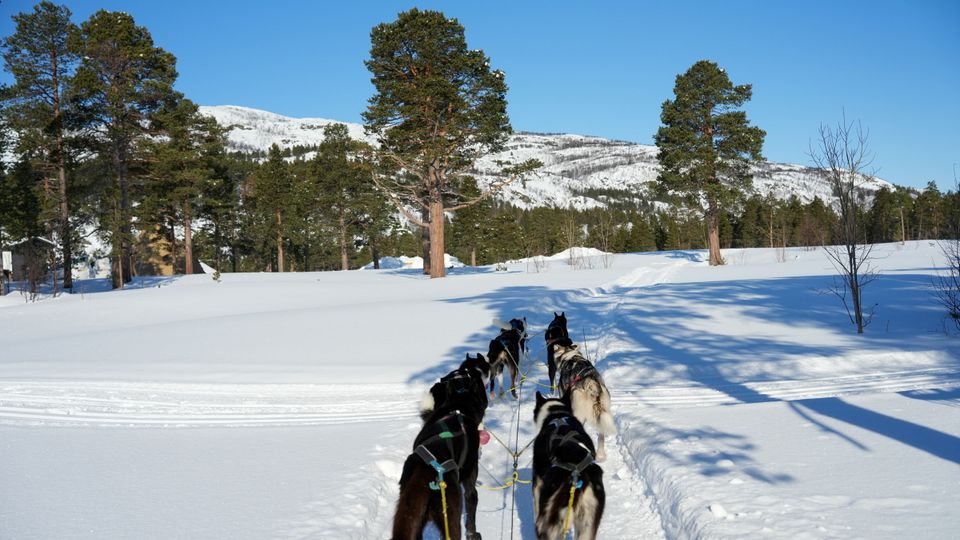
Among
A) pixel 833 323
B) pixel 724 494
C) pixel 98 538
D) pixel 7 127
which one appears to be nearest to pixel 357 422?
pixel 98 538

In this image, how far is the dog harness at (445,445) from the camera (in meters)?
3.36

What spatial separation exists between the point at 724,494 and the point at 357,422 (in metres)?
4.44

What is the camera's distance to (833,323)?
1209cm

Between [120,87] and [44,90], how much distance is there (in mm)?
4171

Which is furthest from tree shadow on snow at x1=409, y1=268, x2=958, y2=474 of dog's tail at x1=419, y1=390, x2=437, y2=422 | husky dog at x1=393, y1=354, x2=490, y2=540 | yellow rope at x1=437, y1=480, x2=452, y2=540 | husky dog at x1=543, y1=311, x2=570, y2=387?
dog's tail at x1=419, y1=390, x2=437, y2=422

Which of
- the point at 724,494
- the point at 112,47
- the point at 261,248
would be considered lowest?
the point at 724,494

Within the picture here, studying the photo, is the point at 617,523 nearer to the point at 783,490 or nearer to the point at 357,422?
the point at 783,490

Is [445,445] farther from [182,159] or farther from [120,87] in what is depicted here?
[182,159]

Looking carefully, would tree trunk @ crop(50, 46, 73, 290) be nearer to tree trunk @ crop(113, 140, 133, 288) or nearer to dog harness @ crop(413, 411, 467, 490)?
tree trunk @ crop(113, 140, 133, 288)

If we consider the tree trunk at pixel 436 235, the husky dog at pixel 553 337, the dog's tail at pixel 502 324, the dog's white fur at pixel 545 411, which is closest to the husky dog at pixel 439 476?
the dog's white fur at pixel 545 411

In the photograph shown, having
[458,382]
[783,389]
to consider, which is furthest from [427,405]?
[783,389]

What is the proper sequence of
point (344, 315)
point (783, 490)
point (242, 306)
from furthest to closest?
point (242, 306), point (344, 315), point (783, 490)

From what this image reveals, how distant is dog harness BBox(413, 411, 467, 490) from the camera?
11.0ft

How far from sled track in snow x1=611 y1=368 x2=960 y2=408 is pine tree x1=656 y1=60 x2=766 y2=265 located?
28729 millimetres
